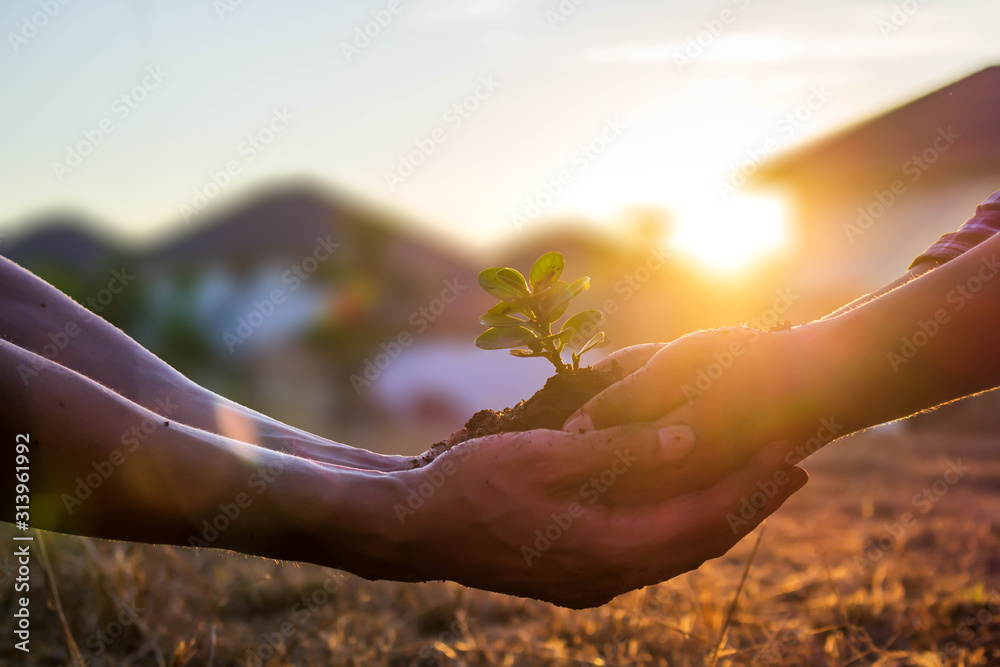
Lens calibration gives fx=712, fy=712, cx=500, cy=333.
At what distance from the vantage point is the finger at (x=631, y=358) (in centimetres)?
174

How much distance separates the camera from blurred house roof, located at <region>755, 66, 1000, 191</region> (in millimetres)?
2039

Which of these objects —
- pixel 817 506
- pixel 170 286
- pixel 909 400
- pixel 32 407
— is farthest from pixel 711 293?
pixel 170 286

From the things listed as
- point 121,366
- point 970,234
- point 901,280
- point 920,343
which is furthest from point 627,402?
point 121,366

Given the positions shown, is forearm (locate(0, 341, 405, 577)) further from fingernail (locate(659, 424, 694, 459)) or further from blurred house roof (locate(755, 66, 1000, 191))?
blurred house roof (locate(755, 66, 1000, 191))

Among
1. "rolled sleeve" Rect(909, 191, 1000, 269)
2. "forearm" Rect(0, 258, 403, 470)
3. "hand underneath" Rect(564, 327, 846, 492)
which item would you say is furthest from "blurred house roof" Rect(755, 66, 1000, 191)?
"forearm" Rect(0, 258, 403, 470)

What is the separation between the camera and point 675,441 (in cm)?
142

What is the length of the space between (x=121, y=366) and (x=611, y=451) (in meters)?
1.30

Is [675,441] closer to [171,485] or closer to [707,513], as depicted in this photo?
[707,513]

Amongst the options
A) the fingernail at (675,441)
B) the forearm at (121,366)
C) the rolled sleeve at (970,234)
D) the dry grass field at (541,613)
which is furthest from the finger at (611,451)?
the rolled sleeve at (970,234)

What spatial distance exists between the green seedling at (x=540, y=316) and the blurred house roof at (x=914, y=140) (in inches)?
51.7

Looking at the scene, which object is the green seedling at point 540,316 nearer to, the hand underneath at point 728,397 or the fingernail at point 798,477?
the hand underneath at point 728,397

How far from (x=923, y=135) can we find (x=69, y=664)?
3.29 m

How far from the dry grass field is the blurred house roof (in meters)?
1.39

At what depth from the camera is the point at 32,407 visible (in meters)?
1.20
